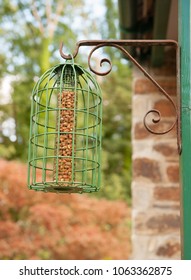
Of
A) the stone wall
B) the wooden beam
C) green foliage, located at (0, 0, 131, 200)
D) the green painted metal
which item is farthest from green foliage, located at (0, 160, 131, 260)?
the green painted metal

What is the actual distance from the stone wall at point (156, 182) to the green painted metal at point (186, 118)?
5.31 ft

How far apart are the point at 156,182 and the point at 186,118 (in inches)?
66.3

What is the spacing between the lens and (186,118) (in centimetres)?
140

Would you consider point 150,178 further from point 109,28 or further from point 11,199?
point 109,28

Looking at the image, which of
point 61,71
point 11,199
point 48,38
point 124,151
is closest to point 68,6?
point 48,38

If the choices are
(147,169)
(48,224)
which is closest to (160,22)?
(147,169)

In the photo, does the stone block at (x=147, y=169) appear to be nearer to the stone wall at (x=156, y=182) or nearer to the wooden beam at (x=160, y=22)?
the stone wall at (x=156, y=182)

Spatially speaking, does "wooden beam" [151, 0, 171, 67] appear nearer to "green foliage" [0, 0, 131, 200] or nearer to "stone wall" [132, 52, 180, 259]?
"stone wall" [132, 52, 180, 259]

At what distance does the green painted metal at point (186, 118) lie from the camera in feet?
4.43

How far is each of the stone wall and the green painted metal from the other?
63.7 inches

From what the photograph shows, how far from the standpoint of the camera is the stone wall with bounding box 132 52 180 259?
117 inches

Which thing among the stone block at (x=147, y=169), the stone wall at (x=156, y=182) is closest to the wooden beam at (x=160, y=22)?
the stone wall at (x=156, y=182)

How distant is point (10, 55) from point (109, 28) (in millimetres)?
2382

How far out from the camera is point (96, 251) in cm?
594
